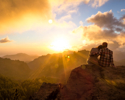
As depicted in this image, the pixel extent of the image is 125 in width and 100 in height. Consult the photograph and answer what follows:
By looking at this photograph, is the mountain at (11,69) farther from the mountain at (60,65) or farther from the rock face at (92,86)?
the rock face at (92,86)

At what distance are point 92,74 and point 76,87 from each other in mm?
1327

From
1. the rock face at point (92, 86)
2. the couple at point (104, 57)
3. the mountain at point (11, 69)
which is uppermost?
the couple at point (104, 57)

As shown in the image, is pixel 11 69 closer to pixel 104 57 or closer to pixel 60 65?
pixel 60 65

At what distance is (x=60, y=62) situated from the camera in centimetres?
5744

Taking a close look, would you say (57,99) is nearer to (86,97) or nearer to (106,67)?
(86,97)

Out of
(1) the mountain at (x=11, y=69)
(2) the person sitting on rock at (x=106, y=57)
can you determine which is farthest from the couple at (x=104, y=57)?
(1) the mountain at (x=11, y=69)

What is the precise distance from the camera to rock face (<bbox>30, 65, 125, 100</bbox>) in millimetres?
3336

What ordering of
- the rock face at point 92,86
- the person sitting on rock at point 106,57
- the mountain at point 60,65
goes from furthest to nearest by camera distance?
1. the mountain at point 60,65
2. the person sitting on rock at point 106,57
3. the rock face at point 92,86

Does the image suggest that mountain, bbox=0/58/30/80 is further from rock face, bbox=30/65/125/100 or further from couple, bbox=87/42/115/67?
couple, bbox=87/42/115/67

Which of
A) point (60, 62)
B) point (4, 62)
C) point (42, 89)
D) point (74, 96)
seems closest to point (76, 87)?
point (74, 96)

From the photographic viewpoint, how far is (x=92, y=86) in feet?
13.1

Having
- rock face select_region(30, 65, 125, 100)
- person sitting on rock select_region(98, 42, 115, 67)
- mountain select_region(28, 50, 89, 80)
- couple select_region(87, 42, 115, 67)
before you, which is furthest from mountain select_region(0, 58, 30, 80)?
person sitting on rock select_region(98, 42, 115, 67)

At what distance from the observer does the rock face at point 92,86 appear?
3.34 meters

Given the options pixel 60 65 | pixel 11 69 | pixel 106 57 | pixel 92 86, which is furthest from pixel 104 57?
pixel 11 69
